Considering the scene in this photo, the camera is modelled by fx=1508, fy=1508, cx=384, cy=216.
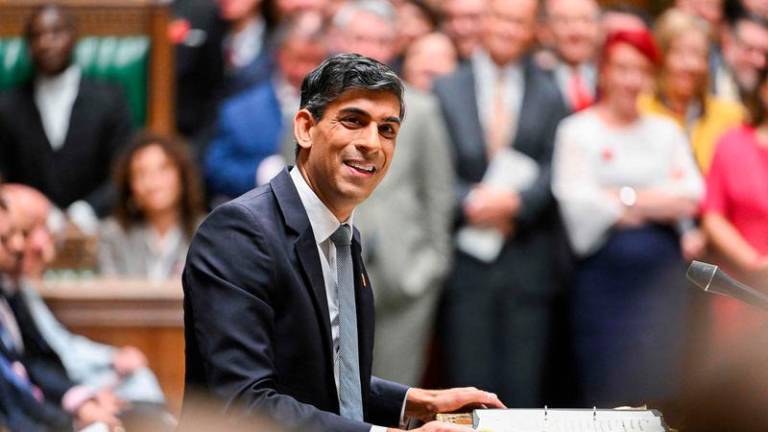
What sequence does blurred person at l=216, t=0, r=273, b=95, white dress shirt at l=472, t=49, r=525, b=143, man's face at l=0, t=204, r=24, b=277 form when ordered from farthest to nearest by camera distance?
blurred person at l=216, t=0, r=273, b=95, white dress shirt at l=472, t=49, r=525, b=143, man's face at l=0, t=204, r=24, b=277

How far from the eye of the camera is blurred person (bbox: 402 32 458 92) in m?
5.84

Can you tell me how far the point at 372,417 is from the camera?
9.35 ft

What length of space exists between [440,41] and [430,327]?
126 centimetres

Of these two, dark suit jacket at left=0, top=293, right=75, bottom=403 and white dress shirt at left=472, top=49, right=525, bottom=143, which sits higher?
white dress shirt at left=472, top=49, right=525, bottom=143

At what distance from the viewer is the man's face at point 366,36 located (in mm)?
5277

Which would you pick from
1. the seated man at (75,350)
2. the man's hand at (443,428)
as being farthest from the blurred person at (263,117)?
the man's hand at (443,428)

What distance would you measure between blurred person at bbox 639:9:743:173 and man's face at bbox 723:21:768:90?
0.51ft

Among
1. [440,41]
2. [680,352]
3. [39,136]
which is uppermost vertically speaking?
[440,41]

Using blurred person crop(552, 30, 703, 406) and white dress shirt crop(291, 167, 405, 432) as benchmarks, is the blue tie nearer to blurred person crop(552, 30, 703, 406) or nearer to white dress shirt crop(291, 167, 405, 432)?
white dress shirt crop(291, 167, 405, 432)

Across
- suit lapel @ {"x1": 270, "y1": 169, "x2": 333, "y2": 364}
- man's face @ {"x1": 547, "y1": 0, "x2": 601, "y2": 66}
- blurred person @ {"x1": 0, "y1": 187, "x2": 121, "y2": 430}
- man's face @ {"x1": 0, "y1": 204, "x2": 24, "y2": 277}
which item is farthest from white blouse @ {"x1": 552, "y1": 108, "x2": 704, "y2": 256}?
suit lapel @ {"x1": 270, "y1": 169, "x2": 333, "y2": 364}

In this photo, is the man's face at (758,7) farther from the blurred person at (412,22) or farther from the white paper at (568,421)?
the white paper at (568,421)

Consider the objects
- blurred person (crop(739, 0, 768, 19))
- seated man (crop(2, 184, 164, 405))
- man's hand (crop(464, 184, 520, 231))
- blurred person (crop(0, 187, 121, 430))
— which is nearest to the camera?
blurred person (crop(0, 187, 121, 430))

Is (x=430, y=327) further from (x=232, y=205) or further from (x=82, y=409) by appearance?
(x=232, y=205)

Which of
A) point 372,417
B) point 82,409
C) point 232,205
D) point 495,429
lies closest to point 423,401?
point 372,417
